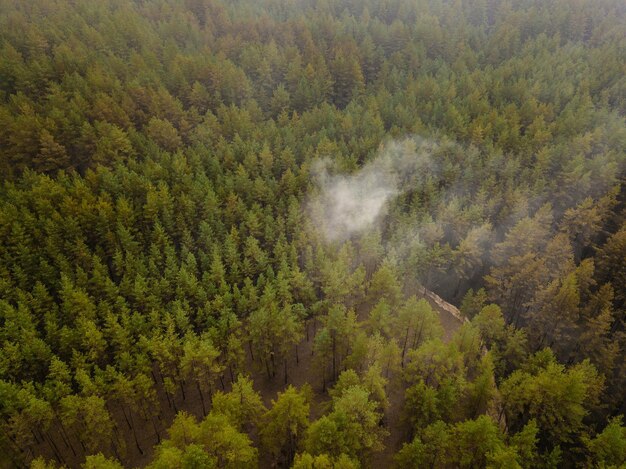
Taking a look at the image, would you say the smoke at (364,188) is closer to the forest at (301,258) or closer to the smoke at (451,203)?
the smoke at (451,203)

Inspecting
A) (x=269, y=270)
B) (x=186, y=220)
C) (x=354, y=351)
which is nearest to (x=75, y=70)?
(x=186, y=220)

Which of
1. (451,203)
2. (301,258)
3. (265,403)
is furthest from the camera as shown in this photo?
(451,203)

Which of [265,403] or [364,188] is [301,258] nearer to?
[364,188]

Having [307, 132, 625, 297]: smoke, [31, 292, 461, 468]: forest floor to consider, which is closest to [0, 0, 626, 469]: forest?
[31, 292, 461, 468]: forest floor

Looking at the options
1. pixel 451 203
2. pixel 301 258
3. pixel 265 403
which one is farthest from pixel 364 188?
pixel 265 403

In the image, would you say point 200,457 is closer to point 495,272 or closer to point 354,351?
point 354,351

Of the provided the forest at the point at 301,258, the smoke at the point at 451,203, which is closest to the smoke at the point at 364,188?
the smoke at the point at 451,203

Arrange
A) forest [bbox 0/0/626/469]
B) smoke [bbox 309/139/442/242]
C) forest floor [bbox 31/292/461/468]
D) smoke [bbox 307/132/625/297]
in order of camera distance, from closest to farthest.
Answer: forest [bbox 0/0/626/469] → forest floor [bbox 31/292/461/468] → smoke [bbox 307/132/625/297] → smoke [bbox 309/139/442/242]

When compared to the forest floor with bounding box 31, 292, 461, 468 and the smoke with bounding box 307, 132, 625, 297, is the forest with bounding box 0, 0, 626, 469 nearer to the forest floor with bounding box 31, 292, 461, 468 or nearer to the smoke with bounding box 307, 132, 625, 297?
the forest floor with bounding box 31, 292, 461, 468

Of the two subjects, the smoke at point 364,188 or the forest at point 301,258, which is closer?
the forest at point 301,258
